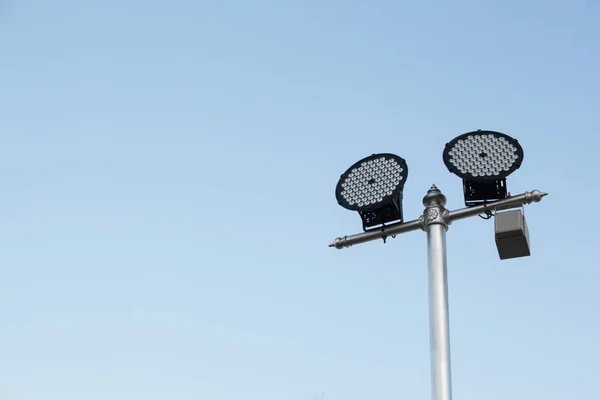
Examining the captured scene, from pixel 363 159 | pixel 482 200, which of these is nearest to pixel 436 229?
pixel 482 200

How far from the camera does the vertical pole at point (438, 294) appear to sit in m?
7.01

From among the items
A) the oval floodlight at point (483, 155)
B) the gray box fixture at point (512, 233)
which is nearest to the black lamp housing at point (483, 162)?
the oval floodlight at point (483, 155)

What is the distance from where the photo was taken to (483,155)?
7.80 m

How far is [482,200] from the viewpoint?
7.73 m

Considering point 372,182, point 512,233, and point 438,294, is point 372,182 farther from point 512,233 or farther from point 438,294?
point 512,233

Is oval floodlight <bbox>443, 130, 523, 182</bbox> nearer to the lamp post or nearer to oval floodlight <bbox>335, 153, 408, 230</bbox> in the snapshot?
the lamp post

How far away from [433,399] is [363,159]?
2.16 meters

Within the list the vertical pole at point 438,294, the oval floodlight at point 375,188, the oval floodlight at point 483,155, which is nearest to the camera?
the vertical pole at point 438,294

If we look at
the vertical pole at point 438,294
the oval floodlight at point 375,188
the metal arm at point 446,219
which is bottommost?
the vertical pole at point 438,294

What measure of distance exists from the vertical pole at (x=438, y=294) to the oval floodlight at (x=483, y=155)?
0.94ft

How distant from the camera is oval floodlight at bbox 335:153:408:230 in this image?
25.8ft

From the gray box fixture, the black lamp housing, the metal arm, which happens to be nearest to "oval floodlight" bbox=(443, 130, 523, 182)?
the black lamp housing

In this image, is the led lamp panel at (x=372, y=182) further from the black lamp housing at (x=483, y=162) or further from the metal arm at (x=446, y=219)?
the black lamp housing at (x=483, y=162)

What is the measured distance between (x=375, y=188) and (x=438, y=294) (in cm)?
108
